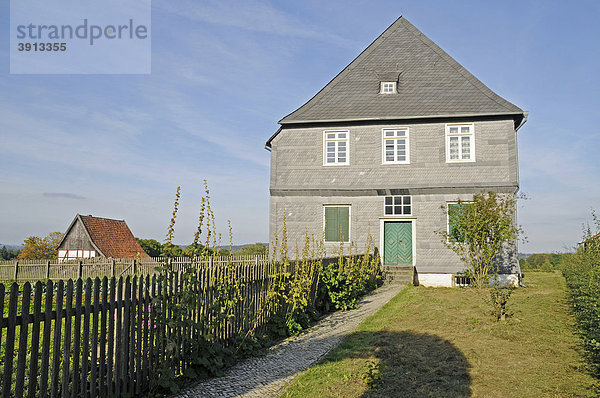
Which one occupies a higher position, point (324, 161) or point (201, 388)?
point (324, 161)

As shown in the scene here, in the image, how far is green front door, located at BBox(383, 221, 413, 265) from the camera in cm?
1747

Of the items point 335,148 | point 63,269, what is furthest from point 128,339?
point 63,269

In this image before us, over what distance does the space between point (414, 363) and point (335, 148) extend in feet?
42.8

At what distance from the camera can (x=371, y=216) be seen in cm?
1786

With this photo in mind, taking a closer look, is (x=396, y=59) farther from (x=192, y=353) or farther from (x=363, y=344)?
(x=192, y=353)

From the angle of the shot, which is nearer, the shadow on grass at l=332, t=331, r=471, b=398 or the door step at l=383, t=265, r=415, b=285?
the shadow on grass at l=332, t=331, r=471, b=398

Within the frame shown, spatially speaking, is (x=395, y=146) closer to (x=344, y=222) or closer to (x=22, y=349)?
(x=344, y=222)

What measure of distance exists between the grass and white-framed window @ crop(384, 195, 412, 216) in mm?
7446

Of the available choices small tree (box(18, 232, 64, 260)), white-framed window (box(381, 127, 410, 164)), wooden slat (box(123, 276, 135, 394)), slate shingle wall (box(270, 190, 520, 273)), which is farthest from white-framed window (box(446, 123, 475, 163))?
small tree (box(18, 232, 64, 260))

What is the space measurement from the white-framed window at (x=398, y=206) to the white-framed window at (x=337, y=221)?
1564 millimetres

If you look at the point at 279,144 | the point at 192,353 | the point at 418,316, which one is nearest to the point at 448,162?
the point at 279,144

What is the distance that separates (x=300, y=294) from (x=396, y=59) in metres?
14.0

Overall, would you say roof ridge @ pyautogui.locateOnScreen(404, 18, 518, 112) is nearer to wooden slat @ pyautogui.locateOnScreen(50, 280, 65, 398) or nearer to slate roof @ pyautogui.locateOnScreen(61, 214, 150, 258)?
wooden slat @ pyautogui.locateOnScreen(50, 280, 65, 398)

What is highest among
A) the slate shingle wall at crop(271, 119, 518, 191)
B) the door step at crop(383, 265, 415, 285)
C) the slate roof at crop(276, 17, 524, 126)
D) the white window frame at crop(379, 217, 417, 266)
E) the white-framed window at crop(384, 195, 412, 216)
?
the slate roof at crop(276, 17, 524, 126)
